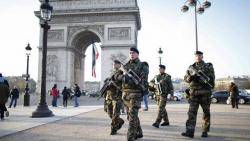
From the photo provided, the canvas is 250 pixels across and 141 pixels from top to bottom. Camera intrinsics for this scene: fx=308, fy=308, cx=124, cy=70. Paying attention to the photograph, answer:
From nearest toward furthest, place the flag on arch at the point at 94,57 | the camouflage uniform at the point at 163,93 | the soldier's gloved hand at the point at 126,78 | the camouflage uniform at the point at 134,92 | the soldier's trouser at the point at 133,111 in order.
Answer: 1. the soldier's trouser at the point at 133,111
2. the camouflage uniform at the point at 134,92
3. the soldier's gloved hand at the point at 126,78
4. the camouflage uniform at the point at 163,93
5. the flag on arch at the point at 94,57

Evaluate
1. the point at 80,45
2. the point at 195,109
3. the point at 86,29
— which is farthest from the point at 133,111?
the point at 80,45

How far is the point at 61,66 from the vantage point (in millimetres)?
37031

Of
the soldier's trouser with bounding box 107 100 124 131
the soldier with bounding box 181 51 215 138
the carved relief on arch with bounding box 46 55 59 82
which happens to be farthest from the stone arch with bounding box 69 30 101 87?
the soldier with bounding box 181 51 215 138

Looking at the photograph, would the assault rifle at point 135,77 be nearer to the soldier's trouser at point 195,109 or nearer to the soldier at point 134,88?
the soldier at point 134,88

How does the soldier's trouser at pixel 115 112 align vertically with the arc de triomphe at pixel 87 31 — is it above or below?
below

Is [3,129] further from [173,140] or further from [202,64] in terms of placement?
[202,64]

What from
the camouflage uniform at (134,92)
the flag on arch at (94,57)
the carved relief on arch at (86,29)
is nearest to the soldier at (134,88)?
the camouflage uniform at (134,92)

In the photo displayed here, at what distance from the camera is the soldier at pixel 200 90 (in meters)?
6.92

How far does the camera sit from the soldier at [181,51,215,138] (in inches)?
273

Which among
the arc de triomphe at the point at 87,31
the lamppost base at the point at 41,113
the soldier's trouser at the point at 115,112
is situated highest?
the arc de triomphe at the point at 87,31

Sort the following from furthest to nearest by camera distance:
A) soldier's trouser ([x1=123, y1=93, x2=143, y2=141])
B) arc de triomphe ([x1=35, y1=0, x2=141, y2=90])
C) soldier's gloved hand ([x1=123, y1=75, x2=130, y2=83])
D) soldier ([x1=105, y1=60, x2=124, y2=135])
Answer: arc de triomphe ([x1=35, y1=0, x2=141, y2=90]), soldier ([x1=105, y1=60, x2=124, y2=135]), soldier's gloved hand ([x1=123, y1=75, x2=130, y2=83]), soldier's trouser ([x1=123, y1=93, x2=143, y2=141])

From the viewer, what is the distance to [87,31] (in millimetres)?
37938

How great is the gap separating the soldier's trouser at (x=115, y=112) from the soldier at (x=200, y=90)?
5.02 ft

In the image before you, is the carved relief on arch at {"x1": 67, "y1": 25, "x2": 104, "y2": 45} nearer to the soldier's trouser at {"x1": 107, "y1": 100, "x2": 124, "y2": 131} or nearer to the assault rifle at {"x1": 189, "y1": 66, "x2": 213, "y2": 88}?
the soldier's trouser at {"x1": 107, "y1": 100, "x2": 124, "y2": 131}
